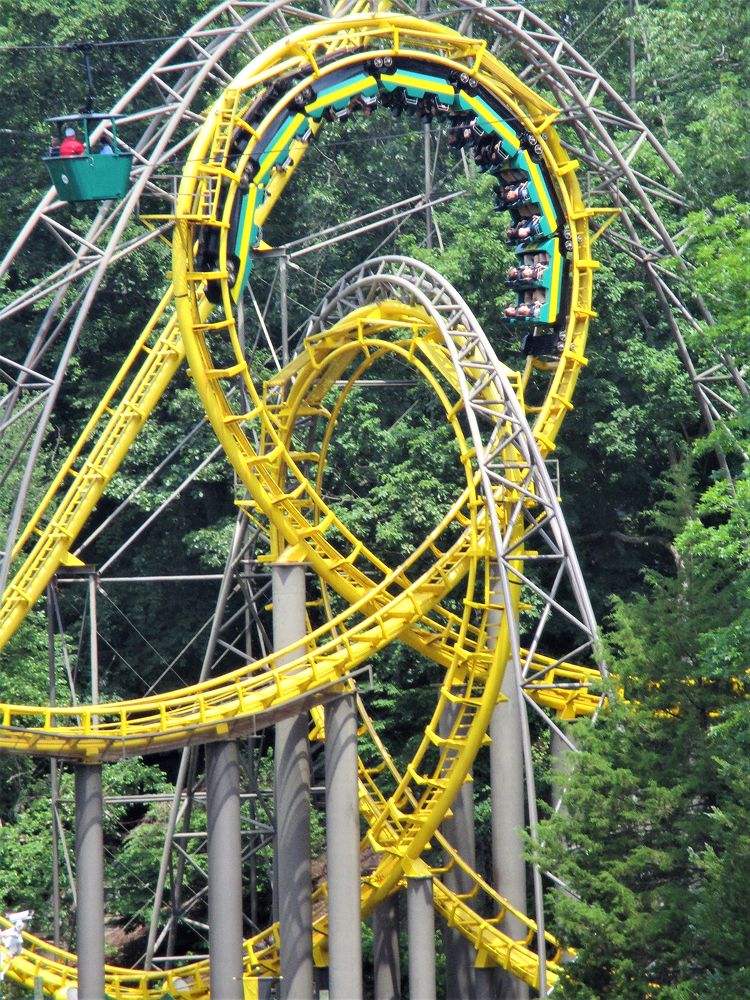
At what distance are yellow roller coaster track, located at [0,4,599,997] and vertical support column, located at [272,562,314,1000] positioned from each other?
37 centimetres

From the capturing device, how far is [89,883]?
21.9 metres

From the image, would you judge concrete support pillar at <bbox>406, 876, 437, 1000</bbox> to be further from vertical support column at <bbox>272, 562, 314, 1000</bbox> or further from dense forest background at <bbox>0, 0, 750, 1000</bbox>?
dense forest background at <bbox>0, 0, 750, 1000</bbox>

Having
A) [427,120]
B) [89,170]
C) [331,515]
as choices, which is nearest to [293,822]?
[331,515]

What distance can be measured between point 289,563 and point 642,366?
8039mm

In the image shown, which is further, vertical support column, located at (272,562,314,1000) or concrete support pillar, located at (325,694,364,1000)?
vertical support column, located at (272,562,314,1000)

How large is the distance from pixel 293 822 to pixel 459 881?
291 centimetres

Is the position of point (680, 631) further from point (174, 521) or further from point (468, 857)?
point (174, 521)

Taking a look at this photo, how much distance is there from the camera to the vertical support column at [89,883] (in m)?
21.8

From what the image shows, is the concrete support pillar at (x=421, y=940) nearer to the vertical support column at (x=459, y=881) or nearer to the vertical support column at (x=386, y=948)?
the vertical support column at (x=459, y=881)

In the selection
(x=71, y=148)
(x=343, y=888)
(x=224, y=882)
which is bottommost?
(x=343, y=888)

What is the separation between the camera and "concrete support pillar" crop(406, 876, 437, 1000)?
22.5 metres

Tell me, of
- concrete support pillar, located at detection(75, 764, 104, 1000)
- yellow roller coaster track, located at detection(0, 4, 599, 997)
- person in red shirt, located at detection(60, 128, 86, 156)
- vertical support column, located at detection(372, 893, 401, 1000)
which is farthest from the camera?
vertical support column, located at detection(372, 893, 401, 1000)

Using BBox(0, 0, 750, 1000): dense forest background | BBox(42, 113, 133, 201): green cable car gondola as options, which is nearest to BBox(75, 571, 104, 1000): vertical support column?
BBox(0, 0, 750, 1000): dense forest background

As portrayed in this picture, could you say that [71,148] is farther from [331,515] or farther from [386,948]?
[386,948]
